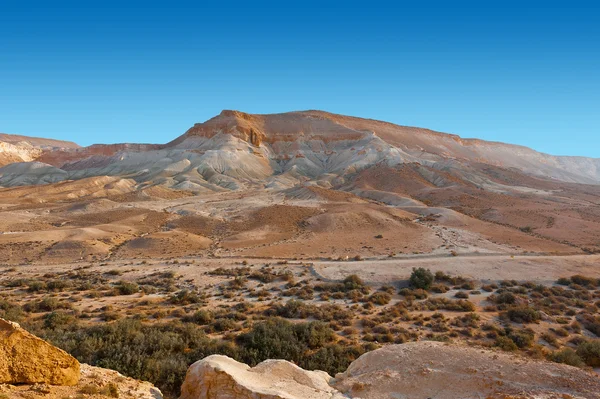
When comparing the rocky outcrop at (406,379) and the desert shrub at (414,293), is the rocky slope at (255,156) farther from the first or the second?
the rocky outcrop at (406,379)

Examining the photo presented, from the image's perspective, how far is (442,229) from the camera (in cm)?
3994

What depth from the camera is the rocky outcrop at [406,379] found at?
667 centimetres

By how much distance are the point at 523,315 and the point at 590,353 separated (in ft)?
14.6

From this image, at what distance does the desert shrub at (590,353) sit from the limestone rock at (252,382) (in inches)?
320

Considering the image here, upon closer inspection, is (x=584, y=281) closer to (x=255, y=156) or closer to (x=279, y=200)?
(x=279, y=200)

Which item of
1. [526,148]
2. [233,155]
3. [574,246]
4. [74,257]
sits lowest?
[74,257]

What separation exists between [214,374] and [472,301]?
15100 mm

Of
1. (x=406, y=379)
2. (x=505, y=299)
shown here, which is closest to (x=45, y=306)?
(x=406, y=379)

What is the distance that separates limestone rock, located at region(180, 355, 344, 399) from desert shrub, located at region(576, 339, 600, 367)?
8.13m

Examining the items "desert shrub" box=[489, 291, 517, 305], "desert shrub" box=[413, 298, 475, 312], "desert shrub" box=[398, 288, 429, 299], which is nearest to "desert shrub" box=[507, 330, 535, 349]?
"desert shrub" box=[413, 298, 475, 312]

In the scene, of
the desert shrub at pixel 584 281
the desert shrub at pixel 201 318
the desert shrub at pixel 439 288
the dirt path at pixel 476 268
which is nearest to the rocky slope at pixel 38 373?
the desert shrub at pixel 201 318

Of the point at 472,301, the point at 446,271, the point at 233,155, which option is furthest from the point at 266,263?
the point at 233,155

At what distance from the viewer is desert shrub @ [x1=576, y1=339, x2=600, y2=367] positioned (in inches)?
419

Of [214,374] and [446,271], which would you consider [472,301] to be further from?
[214,374]
